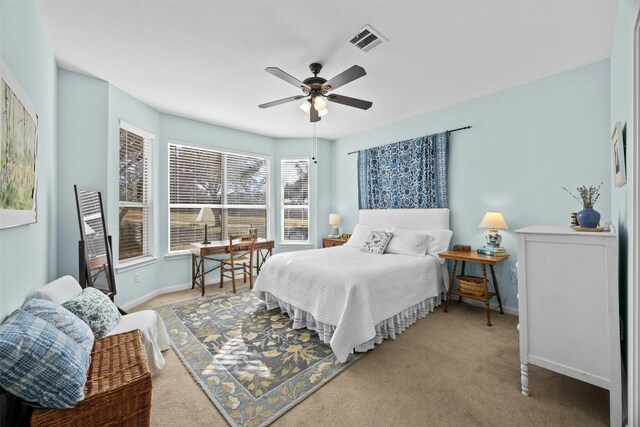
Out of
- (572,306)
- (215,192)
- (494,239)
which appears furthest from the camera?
(215,192)

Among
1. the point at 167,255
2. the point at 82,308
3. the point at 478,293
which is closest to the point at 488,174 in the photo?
the point at 478,293

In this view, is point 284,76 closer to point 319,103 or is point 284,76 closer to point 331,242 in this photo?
point 319,103

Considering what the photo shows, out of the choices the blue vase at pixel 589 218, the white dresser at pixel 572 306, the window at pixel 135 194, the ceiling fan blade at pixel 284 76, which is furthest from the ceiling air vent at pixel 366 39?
the window at pixel 135 194

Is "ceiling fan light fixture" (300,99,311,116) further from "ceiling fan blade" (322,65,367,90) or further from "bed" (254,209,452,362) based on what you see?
"bed" (254,209,452,362)

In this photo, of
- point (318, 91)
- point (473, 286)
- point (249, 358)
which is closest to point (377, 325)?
point (249, 358)

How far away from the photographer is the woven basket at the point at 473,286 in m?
3.07

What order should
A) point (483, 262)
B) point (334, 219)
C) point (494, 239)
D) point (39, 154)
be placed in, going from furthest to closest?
point (334, 219) → point (494, 239) → point (483, 262) → point (39, 154)

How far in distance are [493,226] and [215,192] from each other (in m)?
4.21

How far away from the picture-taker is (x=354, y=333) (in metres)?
2.27

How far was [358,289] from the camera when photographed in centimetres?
236

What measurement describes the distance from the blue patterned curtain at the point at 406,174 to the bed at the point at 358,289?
1.34 ft

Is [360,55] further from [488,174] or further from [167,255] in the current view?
[167,255]

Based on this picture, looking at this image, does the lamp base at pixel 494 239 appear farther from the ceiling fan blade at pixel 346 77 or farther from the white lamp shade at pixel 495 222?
the ceiling fan blade at pixel 346 77

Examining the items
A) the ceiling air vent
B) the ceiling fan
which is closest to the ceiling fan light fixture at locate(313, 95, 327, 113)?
the ceiling fan
